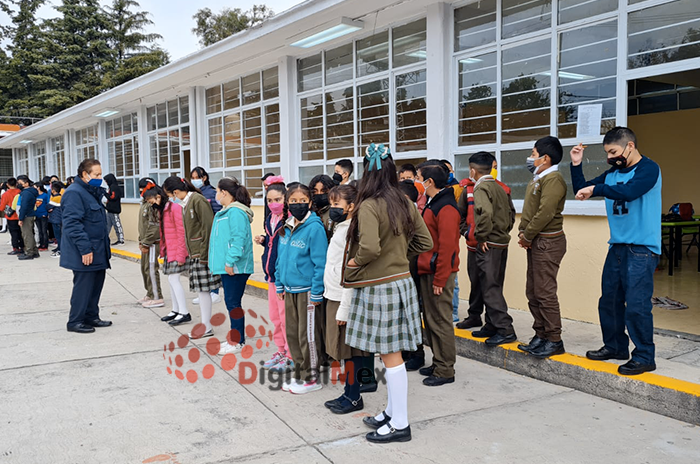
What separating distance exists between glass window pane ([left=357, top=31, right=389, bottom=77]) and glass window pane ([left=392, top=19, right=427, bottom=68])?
0.62ft

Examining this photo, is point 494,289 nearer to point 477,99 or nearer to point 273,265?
point 273,265

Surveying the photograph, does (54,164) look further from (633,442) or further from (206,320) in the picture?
(633,442)

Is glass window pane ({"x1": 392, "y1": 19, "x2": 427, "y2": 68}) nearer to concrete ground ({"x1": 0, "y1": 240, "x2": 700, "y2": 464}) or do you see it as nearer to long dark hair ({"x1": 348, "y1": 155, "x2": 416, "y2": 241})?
concrete ground ({"x1": 0, "y1": 240, "x2": 700, "y2": 464})

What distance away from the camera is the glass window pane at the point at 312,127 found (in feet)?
31.3

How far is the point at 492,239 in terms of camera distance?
4.95m

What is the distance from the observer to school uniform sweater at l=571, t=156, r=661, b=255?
385 centimetres

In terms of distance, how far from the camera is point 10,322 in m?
6.61

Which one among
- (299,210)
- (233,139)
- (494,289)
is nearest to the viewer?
(299,210)

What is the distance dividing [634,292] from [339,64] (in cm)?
639

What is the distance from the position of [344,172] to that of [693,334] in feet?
11.6

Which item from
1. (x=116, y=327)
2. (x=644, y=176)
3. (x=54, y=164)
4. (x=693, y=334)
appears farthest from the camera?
(x=54, y=164)

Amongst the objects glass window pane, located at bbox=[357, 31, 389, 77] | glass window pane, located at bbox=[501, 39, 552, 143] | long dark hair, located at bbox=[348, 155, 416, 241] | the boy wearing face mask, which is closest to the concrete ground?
the boy wearing face mask

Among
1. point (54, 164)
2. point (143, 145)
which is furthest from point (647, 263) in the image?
point (54, 164)

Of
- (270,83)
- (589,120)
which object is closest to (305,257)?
(589,120)
